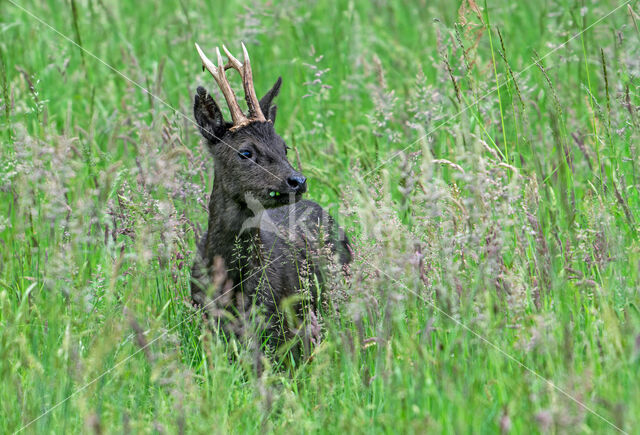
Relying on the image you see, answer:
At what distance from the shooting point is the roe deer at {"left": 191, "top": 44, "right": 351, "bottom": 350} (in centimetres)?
510

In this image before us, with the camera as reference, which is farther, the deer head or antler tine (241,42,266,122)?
antler tine (241,42,266,122)

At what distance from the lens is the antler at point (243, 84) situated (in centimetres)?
530

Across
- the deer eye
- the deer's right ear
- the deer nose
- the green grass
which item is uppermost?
the deer's right ear

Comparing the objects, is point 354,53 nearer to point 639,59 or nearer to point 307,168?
point 307,168

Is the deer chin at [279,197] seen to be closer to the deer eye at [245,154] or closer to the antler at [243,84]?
the deer eye at [245,154]

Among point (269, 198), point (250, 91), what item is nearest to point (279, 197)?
point (269, 198)

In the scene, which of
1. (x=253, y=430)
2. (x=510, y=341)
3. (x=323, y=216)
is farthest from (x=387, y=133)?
(x=253, y=430)

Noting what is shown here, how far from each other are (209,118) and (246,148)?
1.34 feet

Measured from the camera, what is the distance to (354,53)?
333 inches

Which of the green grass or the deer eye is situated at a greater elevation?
the deer eye

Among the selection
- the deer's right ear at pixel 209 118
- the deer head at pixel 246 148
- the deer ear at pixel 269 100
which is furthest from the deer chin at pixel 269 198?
the deer ear at pixel 269 100

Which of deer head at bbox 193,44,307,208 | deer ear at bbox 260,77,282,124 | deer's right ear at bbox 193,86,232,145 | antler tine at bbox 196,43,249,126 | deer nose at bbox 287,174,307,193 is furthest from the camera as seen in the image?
deer ear at bbox 260,77,282,124

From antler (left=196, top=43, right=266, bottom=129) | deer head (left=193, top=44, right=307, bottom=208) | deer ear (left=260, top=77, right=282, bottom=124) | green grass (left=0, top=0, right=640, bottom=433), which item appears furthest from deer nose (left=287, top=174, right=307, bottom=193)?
deer ear (left=260, top=77, right=282, bottom=124)

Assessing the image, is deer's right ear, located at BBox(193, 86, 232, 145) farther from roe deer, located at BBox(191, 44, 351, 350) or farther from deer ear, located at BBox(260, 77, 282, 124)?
deer ear, located at BBox(260, 77, 282, 124)
